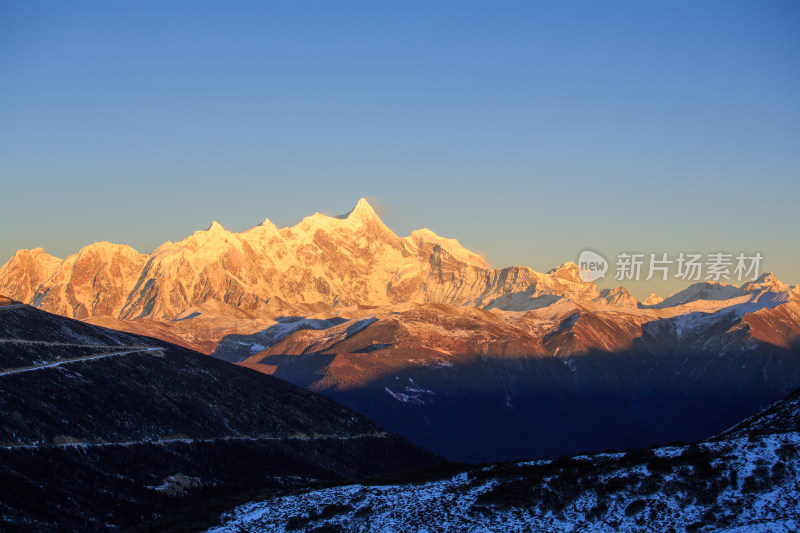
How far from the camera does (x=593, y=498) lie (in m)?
93.9

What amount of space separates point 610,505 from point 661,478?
5.85 m

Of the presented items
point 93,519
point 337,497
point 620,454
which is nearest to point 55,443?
point 93,519

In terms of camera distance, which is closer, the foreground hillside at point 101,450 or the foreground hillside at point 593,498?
the foreground hillside at point 593,498

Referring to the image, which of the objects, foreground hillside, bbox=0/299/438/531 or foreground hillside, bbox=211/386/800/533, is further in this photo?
foreground hillside, bbox=0/299/438/531

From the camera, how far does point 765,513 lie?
3342 inches

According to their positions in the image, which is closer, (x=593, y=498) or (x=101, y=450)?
(x=593, y=498)

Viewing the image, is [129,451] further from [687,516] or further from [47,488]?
[687,516]

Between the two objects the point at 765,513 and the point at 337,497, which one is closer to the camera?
the point at 765,513

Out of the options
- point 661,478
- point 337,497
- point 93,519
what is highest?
point 661,478

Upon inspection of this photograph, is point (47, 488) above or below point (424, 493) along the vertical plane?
below

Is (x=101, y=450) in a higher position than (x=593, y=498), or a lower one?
lower

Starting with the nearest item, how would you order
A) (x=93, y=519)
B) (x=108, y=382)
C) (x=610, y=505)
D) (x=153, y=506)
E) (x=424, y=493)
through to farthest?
(x=610, y=505) < (x=424, y=493) < (x=93, y=519) < (x=153, y=506) < (x=108, y=382)

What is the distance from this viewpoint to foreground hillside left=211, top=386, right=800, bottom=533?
8775 centimetres

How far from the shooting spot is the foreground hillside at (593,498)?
87750 millimetres
